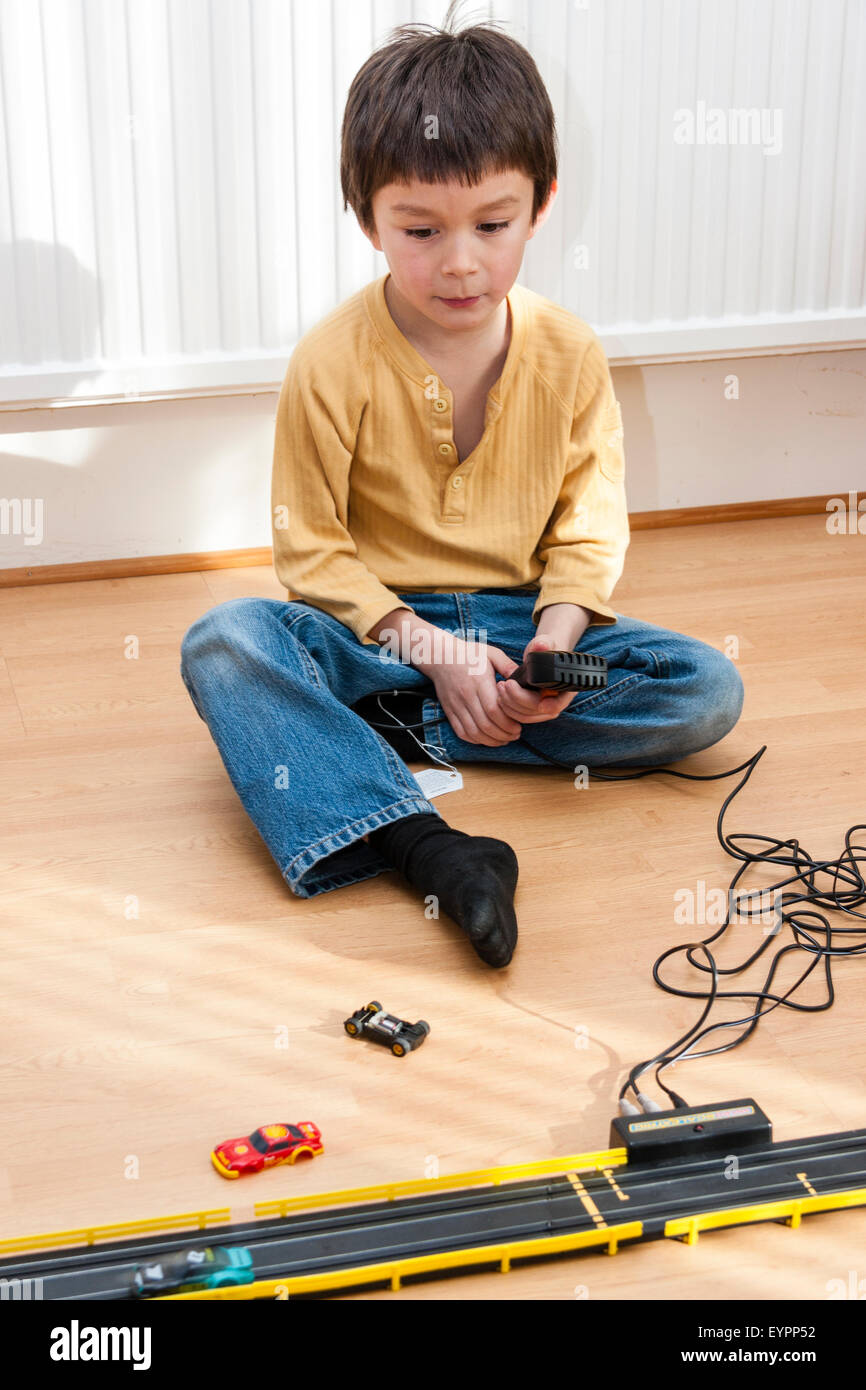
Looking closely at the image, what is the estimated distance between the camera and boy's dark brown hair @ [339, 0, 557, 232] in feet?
3.81

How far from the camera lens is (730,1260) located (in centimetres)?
83

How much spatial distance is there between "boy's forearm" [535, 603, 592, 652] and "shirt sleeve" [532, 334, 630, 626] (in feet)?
0.04

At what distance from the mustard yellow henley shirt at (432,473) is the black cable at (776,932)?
15cm

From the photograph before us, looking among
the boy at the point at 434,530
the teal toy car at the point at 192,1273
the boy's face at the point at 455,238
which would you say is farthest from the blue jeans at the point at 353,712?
the teal toy car at the point at 192,1273

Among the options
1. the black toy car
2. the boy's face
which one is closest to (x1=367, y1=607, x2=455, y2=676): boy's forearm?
the boy's face

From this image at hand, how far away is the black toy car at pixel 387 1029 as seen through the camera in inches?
38.9

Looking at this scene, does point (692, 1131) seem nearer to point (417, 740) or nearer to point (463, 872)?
point (463, 872)

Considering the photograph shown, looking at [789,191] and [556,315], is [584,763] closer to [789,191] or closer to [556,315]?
[556,315]

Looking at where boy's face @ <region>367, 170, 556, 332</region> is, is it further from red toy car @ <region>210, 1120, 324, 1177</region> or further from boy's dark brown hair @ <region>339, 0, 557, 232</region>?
red toy car @ <region>210, 1120, 324, 1177</region>

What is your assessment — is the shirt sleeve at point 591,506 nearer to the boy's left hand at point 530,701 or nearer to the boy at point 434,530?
the boy at point 434,530

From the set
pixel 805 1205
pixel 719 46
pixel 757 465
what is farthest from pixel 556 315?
pixel 805 1205

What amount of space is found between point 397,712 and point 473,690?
0.12 m
